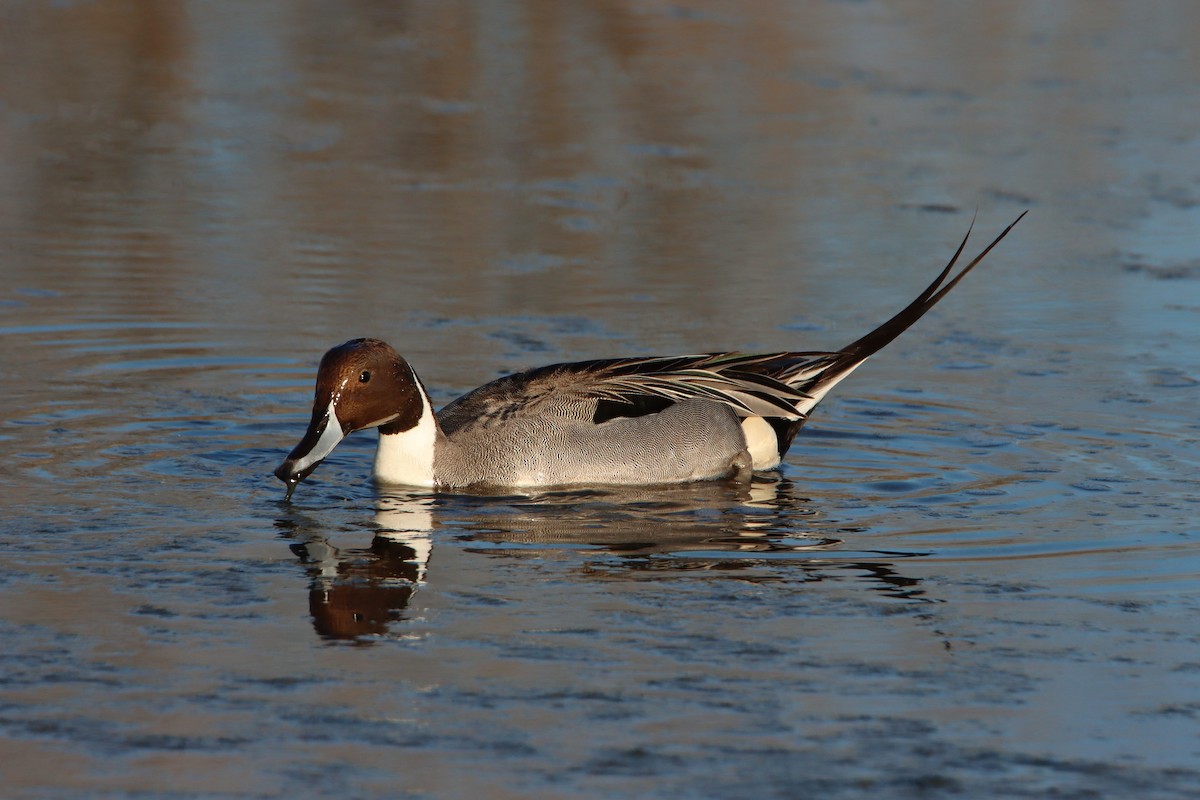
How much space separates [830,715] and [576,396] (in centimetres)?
304

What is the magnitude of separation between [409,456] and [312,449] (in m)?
0.46

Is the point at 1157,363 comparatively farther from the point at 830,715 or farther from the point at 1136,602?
the point at 830,715

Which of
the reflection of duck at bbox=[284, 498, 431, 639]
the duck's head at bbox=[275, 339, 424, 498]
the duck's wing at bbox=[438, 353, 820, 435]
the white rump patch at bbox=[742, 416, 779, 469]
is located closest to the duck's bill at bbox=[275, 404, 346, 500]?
the duck's head at bbox=[275, 339, 424, 498]

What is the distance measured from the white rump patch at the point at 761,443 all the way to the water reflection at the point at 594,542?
280 millimetres

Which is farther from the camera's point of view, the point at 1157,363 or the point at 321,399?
the point at 1157,363

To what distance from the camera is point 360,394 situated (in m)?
6.99

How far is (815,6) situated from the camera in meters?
19.0

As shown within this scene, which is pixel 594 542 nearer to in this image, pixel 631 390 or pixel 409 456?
pixel 409 456

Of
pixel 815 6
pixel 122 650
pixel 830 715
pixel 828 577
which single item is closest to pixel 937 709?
pixel 830 715

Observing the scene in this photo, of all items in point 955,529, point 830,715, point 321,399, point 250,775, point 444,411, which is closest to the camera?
point 250,775

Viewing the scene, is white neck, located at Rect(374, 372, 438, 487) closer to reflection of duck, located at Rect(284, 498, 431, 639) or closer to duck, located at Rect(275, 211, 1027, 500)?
duck, located at Rect(275, 211, 1027, 500)

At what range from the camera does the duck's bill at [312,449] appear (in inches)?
259

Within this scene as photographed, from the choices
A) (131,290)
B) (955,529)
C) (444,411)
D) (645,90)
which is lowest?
(955,529)

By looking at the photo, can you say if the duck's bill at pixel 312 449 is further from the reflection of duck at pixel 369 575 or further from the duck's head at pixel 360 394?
the reflection of duck at pixel 369 575
